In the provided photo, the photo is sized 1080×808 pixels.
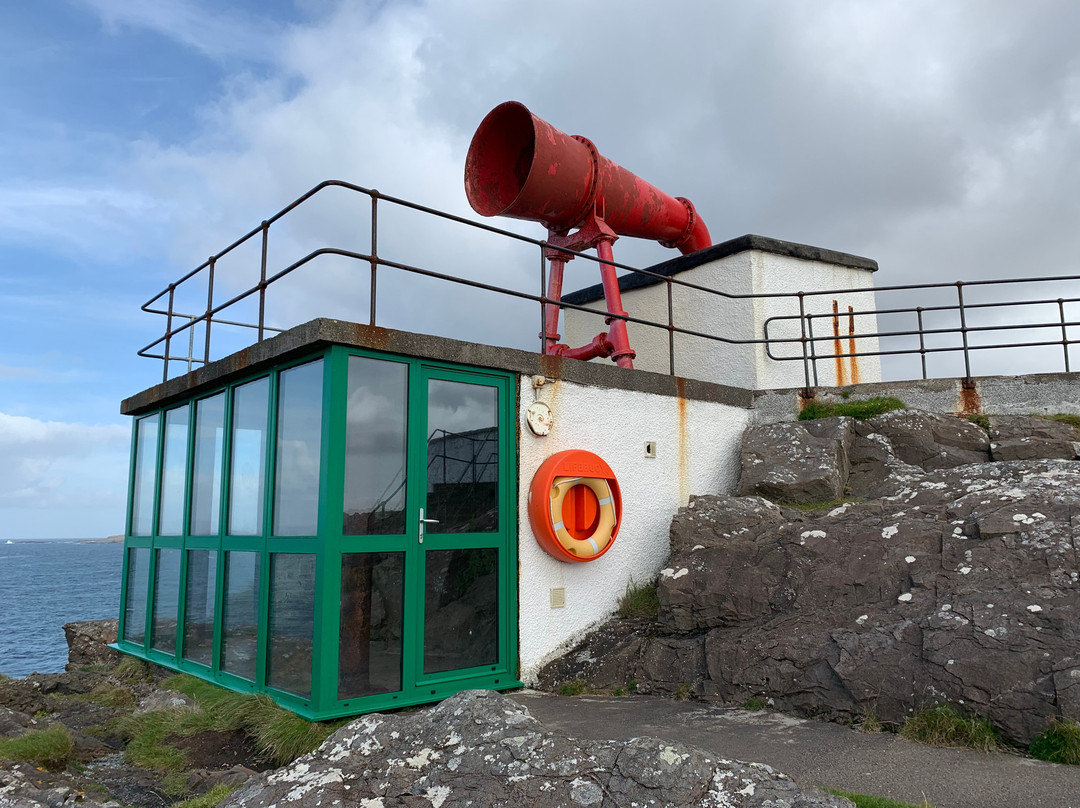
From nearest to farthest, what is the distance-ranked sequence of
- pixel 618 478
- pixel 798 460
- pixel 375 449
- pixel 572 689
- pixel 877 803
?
1. pixel 877 803
2. pixel 375 449
3. pixel 572 689
4. pixel 618 478
5. pixel 798 460

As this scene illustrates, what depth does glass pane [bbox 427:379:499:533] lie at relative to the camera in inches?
229

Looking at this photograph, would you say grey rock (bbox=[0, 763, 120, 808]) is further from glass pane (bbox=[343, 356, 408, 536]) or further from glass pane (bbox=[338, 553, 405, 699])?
glass pane (bbox=[343, 356, 408, 536])

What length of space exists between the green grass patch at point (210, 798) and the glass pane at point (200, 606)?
2.59 m

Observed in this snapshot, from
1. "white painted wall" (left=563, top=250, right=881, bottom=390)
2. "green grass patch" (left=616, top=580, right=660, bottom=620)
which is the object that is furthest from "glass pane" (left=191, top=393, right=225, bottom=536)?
"white painted wall" (left=563, top=250, right=881, bottom=390)

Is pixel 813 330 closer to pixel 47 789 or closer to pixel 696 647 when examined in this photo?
pixel 696 647

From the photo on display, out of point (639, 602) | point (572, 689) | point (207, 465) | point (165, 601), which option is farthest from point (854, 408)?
point (165, 601)

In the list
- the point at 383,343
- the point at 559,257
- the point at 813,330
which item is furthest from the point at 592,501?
the point at 813,330

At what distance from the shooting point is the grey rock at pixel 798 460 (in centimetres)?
713

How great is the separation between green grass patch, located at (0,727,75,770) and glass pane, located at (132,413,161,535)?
3.05 metres

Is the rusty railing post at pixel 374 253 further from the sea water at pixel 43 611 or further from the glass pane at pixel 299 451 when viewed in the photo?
the sea water at pixel 43 611

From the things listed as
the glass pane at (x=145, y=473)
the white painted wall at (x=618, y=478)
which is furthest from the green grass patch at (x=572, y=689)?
the glass pane at (x=145, y=473)

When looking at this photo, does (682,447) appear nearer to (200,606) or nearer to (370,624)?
(370,624)

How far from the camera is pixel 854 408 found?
811 centimetres

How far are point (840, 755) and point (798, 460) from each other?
3625 mm
